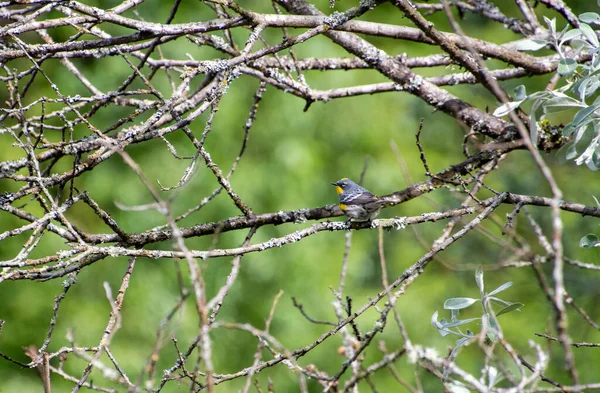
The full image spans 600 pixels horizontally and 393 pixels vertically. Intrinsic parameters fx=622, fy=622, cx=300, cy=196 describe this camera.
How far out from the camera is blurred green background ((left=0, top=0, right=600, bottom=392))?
6383mm

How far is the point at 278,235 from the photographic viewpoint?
6562 millimetres

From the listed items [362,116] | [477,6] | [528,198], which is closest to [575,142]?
[528,198]

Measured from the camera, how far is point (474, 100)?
263 inches

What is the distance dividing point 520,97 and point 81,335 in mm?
5493

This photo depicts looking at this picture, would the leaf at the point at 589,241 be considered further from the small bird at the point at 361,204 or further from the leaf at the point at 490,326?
the small bird at the point at 361,204

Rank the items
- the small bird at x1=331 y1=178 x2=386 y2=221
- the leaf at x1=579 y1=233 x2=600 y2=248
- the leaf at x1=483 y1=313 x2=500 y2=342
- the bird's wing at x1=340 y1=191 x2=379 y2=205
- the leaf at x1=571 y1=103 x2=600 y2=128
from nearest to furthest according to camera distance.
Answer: the leaf at x1=483 y1=313 x2=500 y2=342, the leaf at x1=571 y1=103 x2=600 y2=128, the leaf at x1=579 y1=233 x2=600 y2=248, the small bird at x1=331 y1=178 x2=386 y2=221, the bird's wing at x1=340 y1=191 x2=379 y2=205

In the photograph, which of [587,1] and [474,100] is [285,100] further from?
[587,1]

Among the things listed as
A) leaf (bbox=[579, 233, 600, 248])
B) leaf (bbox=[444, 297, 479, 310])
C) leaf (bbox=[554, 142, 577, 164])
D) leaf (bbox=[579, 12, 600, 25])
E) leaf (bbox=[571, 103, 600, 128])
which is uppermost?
leaf (bbox=[579, 12, 600, 25])

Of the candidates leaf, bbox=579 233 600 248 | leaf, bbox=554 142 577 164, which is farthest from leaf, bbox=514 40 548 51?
leaf, bbox=579 233 600 248

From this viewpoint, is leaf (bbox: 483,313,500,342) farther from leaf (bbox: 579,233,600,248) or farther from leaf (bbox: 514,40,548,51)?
leaf (bbox: 514,40,548,51)

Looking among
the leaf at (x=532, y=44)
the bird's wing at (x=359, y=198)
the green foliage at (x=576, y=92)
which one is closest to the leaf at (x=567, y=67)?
the green foliage at (x=576, y=92)

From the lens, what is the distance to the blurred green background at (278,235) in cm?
638

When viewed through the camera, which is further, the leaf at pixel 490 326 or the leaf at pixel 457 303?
the leaf at pixel 457 303

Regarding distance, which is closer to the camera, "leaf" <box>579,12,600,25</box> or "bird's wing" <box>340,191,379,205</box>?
"leaf" <box>579,12,600,25</box>
